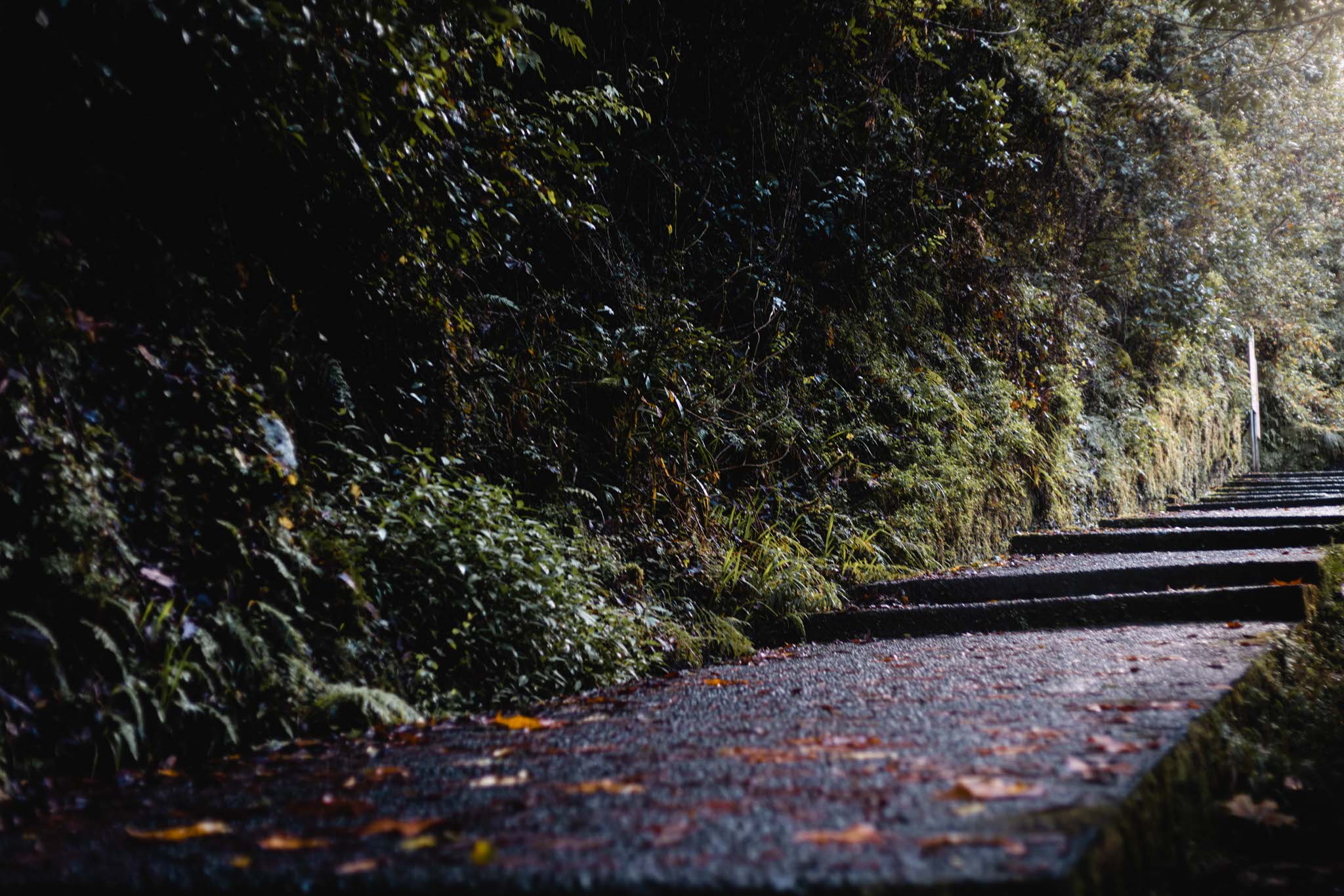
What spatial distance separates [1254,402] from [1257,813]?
18929mm

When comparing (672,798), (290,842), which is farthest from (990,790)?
(290,842)

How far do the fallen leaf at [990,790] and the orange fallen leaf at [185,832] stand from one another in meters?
1.47

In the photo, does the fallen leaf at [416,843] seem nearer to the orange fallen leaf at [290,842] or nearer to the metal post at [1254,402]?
the orange fallen leaf at [290,842]

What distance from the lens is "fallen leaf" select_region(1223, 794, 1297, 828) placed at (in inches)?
88.5

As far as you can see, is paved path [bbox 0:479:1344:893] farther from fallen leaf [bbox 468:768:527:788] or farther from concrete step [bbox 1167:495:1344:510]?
concrete step [bbox 1167:495:1344:510]

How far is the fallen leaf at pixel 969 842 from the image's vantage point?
1.34m

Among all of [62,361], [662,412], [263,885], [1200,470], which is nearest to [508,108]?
[662,412]

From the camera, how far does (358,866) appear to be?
1.48 metres

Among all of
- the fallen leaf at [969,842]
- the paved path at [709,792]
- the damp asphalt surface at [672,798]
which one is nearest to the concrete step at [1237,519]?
the paved path at [709,792]

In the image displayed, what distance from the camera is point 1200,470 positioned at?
14797 millimetres

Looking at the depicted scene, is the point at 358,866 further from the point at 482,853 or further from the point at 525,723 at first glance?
the point at 525,723

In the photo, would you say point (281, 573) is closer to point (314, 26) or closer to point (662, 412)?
point (314, 26)

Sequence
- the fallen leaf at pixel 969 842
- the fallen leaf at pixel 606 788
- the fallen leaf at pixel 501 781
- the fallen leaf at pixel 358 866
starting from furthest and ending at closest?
1. the fallen leaf at pixel 501 781
2. the fallen leaf at pixel 606 788
3. the fallen leaf at pixel 358 866
4. the fallen leaf at pixel 969 842

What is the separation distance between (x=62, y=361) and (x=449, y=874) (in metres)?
2.36
